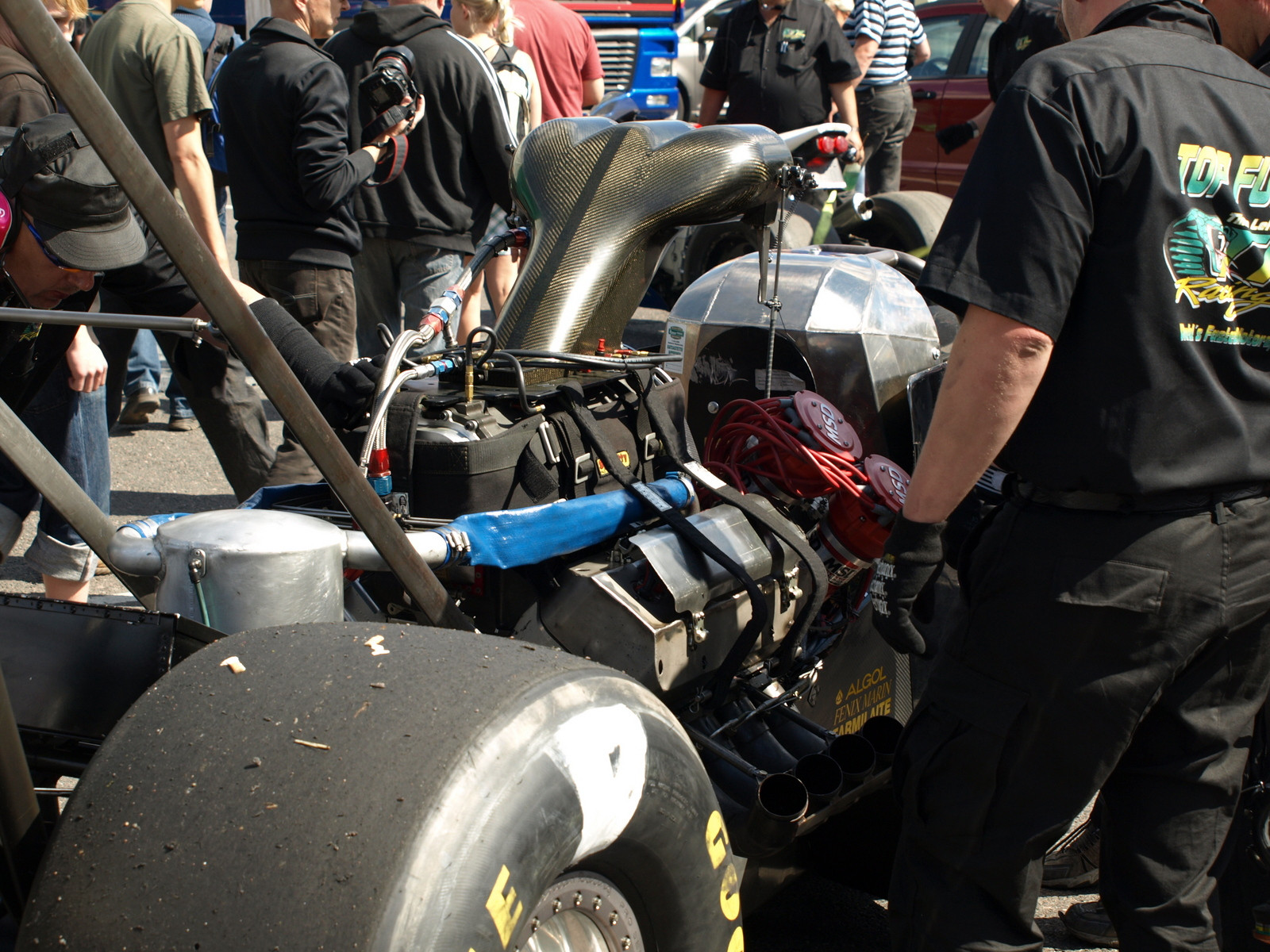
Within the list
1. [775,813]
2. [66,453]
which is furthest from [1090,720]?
[66,453]

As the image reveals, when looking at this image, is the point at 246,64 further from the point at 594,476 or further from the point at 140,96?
the point at 594,476

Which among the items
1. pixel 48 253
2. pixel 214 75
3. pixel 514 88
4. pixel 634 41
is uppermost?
pixel 48 253

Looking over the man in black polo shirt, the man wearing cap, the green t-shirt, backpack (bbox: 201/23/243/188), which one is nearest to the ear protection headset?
the man wearing cap

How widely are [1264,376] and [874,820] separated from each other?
1168 mm

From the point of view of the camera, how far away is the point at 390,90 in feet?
12.6

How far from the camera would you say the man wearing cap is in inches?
83.7

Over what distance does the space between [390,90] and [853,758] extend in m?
2.71

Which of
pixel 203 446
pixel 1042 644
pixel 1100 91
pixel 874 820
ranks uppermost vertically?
pixel 1100 91

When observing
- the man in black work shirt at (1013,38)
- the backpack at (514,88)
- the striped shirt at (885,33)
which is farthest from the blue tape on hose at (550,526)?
the striped shirt at (885,33)

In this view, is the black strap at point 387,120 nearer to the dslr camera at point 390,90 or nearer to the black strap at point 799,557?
the dslr camera at point 390,90

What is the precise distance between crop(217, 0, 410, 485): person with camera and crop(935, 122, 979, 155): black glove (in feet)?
8.87

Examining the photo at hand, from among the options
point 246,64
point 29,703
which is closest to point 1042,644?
point 29,703

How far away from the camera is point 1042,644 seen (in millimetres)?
1822

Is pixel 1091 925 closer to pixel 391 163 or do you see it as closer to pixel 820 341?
pixel 820 341
